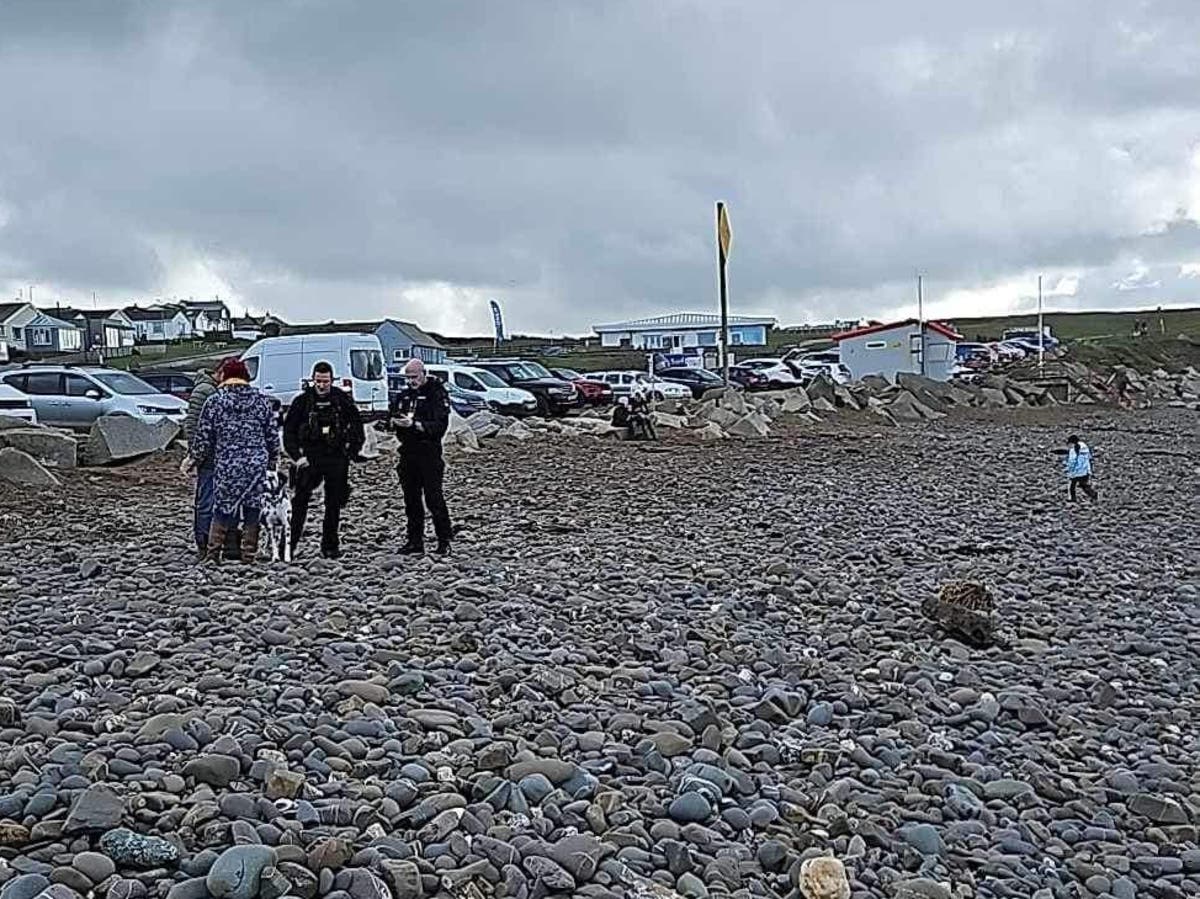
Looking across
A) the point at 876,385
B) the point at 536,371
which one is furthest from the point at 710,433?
the point at 876,385

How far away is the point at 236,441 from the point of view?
9961 millimetres

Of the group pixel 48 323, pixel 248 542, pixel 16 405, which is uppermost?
pixel 48 323

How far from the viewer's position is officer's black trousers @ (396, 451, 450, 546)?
10914 mm

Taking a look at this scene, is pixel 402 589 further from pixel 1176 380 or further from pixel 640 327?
pixel 640 327

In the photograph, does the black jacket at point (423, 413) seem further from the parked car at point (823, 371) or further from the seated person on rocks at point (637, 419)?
the parked car at point (823, 371)

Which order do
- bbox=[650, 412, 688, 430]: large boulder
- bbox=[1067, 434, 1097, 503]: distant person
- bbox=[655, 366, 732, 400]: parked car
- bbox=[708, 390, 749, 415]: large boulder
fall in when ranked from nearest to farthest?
bbox=[1067, 434, 1097, 503]: distant person, bbox=[650, 412, 688, 430]: large boulder, bbox=[708, 390, 749, 415]: large boulder, bbox=[655, 366, 732, 400]: parked car

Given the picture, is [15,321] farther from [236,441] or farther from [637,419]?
[236,441]

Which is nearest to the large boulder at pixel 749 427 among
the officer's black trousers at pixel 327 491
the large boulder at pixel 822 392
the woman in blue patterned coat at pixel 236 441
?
the large boulder at pixel 822 392

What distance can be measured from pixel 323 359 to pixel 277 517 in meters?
18.9

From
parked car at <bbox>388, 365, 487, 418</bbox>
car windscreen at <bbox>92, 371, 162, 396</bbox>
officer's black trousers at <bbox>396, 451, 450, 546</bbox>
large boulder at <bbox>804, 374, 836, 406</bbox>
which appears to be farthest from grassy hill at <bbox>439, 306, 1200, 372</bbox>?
officer's black trousers at <bbox>396, 451, 450, 546</bbox>

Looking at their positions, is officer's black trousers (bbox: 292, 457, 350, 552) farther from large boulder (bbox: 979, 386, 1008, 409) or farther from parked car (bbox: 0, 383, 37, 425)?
large boulder (bbox: 979, 386, 1008, 409)

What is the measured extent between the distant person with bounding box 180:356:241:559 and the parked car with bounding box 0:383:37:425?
12.8 m

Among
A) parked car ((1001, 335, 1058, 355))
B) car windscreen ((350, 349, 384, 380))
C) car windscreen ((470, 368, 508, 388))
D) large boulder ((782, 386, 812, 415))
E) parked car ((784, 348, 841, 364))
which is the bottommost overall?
large boulder ((782, 386, 812, 415))

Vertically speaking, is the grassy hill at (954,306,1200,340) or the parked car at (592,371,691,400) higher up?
the grassy hill at (954,306,1200,340)
